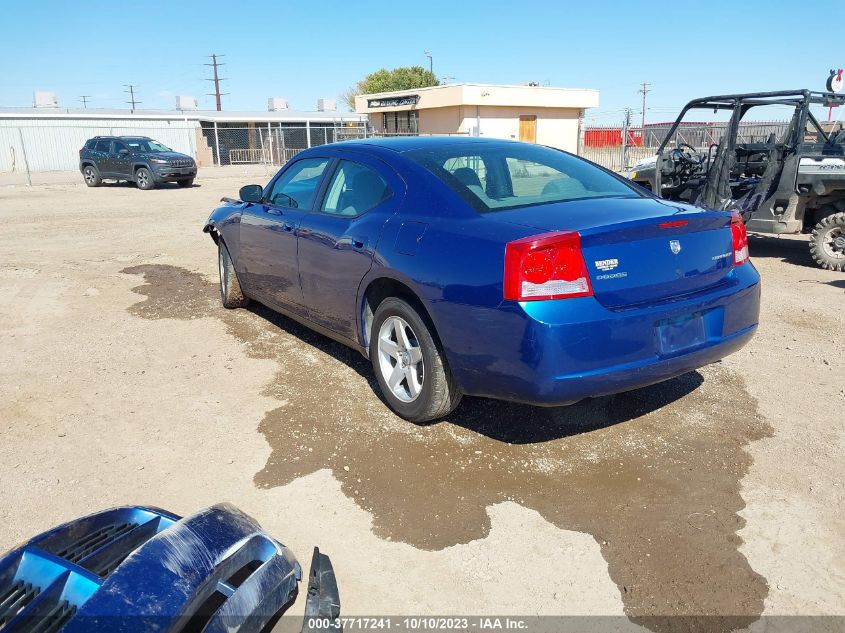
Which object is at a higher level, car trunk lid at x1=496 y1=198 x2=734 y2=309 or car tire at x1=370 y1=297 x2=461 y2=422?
car trunk lid at x1=496 y1=198 x2=734 y2=309

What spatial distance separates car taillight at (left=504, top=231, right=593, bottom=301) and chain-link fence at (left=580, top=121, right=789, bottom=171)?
11229mm

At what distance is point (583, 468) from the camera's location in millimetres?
3479

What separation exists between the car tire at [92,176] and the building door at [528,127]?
20.9 meters

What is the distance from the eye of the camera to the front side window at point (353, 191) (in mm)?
4164

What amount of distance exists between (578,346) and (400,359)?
1200 millimetres

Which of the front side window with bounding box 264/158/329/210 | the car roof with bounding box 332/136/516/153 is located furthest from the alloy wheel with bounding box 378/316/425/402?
the front side window with bounding box 264/158/329/210

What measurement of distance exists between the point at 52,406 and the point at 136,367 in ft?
2.44

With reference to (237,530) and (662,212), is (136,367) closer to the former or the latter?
(237,530)

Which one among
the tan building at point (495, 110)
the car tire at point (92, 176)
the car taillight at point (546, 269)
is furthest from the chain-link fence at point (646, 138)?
the car tire at point (92, 176)

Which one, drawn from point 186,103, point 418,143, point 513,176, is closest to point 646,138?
point 418,143

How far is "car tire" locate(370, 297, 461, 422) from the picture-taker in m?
3.64

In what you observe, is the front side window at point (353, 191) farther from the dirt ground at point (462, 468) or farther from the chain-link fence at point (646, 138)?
the chain-link fence at point (646, 138)

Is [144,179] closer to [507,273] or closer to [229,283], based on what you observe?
[229,283]

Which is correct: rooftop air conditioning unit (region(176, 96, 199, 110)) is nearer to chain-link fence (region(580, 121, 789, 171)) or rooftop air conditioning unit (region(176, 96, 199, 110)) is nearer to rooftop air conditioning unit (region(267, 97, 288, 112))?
rooftop air conditioning unit (region(267, 97, 288, 112))
